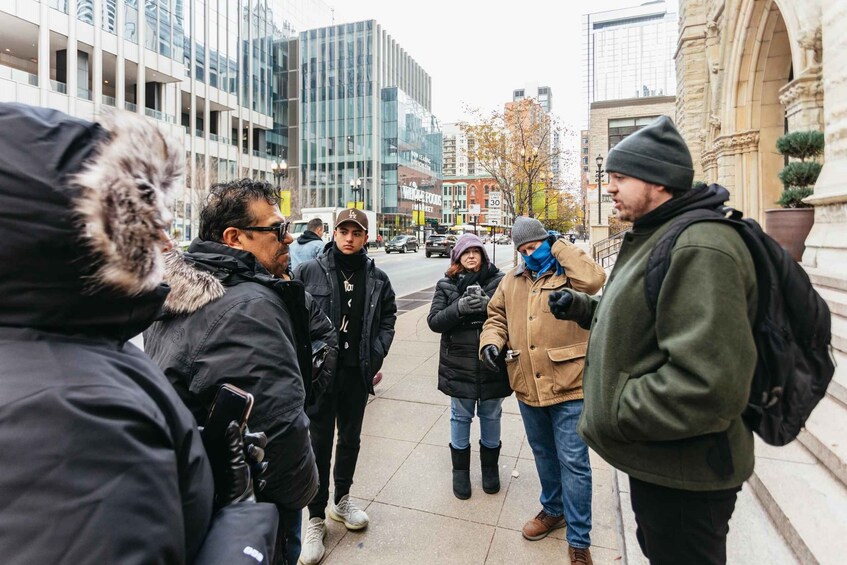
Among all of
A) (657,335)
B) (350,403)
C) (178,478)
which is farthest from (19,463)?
(350,403)

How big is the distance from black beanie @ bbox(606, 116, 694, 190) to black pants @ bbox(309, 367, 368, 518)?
2.25 meters

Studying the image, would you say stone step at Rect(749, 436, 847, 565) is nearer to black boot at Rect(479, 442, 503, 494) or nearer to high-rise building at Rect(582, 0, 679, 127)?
black boot at Rect(479, 442, 503, 494)

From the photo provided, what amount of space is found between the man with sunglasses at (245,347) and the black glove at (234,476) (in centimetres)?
40

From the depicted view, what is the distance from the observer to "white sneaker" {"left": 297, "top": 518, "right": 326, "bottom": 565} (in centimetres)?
297

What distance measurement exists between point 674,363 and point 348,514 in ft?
8.38

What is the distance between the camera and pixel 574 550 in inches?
113

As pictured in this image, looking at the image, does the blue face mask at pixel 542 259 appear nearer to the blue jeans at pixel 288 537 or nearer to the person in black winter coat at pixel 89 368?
the blue jeans at pixel 288 537

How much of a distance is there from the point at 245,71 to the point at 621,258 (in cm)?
6065

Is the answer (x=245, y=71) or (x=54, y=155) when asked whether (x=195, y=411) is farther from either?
(x=245, y=71)

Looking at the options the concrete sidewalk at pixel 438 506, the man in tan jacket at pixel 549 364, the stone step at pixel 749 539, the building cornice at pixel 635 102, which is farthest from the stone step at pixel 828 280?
the building cornice at pixel 635 102

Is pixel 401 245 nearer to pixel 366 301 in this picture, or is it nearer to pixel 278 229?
pixel 366 301

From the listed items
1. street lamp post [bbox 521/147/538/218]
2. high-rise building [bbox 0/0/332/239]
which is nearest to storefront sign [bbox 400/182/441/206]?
high-rise building [bbox 0/0/332/239]

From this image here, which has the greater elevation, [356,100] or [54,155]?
[356,100]

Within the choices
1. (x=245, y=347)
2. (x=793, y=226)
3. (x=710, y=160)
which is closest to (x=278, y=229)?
(x=245, y=347)
